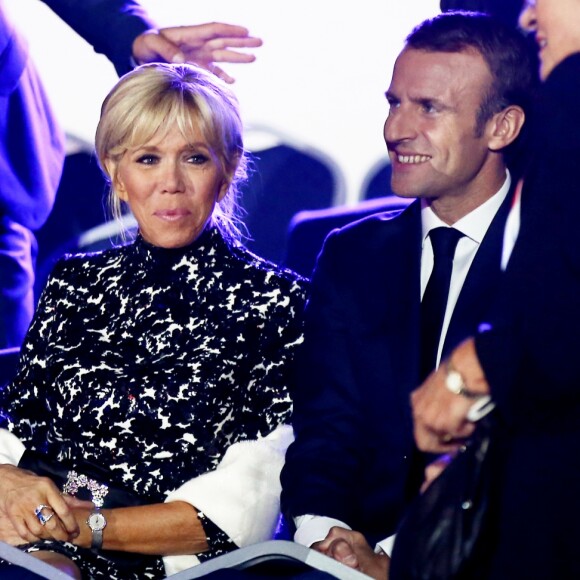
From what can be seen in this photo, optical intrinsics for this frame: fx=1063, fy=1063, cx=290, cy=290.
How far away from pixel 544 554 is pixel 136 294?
1.22 m

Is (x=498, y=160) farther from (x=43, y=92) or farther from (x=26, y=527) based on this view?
(x=43, y=92)

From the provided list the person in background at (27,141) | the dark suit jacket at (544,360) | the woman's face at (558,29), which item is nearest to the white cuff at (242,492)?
the dark suit jacket at (544,360)

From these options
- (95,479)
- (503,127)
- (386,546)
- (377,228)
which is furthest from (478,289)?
(95,479)

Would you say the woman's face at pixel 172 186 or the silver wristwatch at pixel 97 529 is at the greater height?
the woman's face at pixel 172 186

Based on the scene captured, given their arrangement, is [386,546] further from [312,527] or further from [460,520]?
[460,520]

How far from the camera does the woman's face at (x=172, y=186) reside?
7.95 feet

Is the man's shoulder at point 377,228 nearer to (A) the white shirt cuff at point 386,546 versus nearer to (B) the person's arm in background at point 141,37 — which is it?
(A) the white shirt cuff at point 386,546

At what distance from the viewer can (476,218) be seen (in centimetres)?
237

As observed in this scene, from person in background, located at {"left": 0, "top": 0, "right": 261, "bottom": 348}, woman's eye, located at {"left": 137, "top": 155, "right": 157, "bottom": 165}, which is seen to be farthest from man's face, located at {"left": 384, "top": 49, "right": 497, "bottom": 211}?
person in background, located at {"left": 0, "top": 0, "right": 261, "bottom": 348}

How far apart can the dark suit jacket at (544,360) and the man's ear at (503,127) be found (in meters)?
0.92

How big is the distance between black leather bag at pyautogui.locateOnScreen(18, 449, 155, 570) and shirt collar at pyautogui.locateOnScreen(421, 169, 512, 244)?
870 millimetres

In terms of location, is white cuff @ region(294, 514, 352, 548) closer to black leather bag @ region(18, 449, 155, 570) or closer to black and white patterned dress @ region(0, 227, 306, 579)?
black and white patterned dress @ region(0, 227, 306, 579)

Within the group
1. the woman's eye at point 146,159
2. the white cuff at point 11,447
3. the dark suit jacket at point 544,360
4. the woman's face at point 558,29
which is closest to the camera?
the dark suit jacket at point 544,360

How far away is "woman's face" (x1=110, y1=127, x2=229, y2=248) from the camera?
2422 mm
